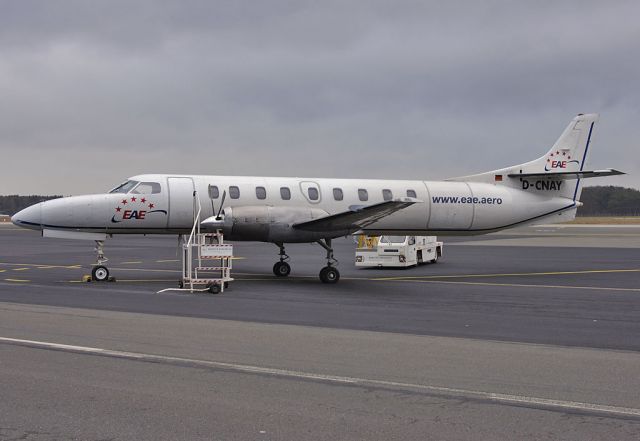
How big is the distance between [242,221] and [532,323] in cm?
1042

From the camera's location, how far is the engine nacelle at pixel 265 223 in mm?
21906

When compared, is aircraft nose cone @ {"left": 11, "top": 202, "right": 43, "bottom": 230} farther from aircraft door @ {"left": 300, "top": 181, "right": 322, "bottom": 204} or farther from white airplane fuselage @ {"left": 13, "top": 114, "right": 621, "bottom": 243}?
aircraft door @ {"left": 300, "top": 181, "right": 322, "bottom": 204}

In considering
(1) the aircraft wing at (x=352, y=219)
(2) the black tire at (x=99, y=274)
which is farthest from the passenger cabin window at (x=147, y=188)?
(1) the aircraft wing at (x=352, y=219)

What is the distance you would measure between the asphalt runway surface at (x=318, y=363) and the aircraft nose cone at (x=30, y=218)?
2882 mm

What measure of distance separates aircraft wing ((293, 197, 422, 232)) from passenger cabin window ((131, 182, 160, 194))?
4941 millimetres

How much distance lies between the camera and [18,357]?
9.80 meters

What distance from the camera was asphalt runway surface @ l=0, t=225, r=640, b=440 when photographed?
6855mm

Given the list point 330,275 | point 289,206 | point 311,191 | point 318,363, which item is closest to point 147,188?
point 289,206

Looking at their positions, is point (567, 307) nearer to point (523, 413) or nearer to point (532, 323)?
point (532, 323)

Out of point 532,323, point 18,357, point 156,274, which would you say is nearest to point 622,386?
point 532,323

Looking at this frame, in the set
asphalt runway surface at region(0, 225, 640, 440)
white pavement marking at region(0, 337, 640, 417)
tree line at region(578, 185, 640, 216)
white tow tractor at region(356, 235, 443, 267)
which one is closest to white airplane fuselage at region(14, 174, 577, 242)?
asphalt runway surface at region(0, 225, 640, 440)

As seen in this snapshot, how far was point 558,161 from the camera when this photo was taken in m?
29.3

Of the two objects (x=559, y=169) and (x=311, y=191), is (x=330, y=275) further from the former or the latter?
(x=559, y=169)

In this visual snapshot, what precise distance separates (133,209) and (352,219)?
7.20 metres
